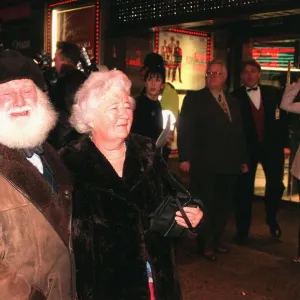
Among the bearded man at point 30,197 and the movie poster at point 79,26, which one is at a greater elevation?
the movie poster at point 79,26

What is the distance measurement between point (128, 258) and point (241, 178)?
3831mm

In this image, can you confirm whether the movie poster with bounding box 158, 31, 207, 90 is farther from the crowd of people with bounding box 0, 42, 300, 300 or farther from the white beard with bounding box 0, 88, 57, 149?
the white beard with bounding box 0, 88, 57, 149

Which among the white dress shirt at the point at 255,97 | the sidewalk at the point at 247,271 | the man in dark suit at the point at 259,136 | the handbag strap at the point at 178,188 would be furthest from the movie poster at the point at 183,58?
the handbag strap at the point at 178,188

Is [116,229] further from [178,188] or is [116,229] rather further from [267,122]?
[267,122]

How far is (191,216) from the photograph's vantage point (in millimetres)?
2346

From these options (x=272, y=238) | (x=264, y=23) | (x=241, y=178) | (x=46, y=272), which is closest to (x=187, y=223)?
(x=46, y=272)

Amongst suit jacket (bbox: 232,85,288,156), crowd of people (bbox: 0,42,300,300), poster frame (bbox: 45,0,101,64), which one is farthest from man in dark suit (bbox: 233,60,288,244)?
crowd of people (bbox: 0,42,300,300)

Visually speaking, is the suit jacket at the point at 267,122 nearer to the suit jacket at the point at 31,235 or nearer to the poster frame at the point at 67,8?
the poster frame at the point at 67,8

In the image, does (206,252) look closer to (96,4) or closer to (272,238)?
(272,238)

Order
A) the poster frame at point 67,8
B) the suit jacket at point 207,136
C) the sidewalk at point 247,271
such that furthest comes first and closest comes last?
the poster frame at point 67,8, the suit jacket at point 207,136, the sidewalk at point 247,271

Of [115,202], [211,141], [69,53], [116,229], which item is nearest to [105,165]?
[115,202]

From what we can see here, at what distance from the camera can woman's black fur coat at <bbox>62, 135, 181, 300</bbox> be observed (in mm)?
→ 2186

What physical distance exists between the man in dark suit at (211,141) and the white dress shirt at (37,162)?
126 inches

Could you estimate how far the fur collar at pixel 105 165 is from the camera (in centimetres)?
230
